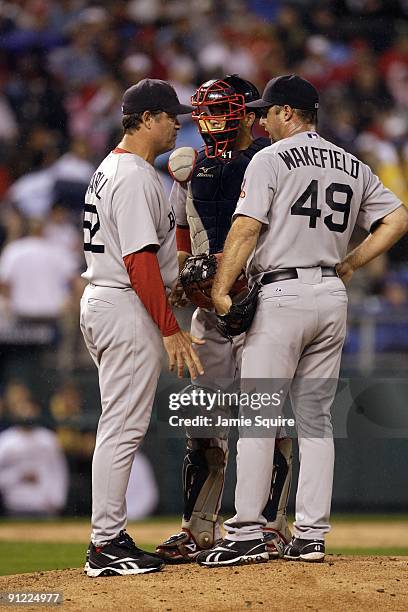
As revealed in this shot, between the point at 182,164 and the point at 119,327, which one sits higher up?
the point at 182,164

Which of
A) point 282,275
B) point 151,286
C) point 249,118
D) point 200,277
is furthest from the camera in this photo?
point 249,118

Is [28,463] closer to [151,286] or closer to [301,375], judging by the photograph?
[301,375]

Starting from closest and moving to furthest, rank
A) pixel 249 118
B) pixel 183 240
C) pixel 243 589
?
pixel 243 589
pixel 249 118
pixel 183 240

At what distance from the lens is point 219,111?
15.0 ft

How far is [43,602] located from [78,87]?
8803mm

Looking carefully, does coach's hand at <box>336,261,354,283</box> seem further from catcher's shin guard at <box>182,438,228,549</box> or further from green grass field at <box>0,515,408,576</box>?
green grass field at <box>0,515,408,576</box>

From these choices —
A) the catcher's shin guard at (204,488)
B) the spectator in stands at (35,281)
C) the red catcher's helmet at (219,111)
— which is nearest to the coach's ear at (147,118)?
the red catcher's helmet at (219,111)

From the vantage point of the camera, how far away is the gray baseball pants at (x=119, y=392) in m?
4.17

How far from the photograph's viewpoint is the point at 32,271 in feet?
33.2

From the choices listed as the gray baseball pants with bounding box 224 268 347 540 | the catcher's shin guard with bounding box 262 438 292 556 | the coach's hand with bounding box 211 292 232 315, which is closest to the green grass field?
the catcher's shin guard with bounding box 262 438 292 556

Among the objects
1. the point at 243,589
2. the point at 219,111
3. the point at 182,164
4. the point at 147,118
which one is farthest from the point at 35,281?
the point at 243,589

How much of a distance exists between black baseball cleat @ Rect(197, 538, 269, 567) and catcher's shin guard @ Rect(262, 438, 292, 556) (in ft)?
1.29

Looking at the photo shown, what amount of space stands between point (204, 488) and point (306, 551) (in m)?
0.63

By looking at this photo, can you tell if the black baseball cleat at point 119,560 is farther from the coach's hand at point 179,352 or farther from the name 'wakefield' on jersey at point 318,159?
the name 'wakefield' on jersey at point 318,159
